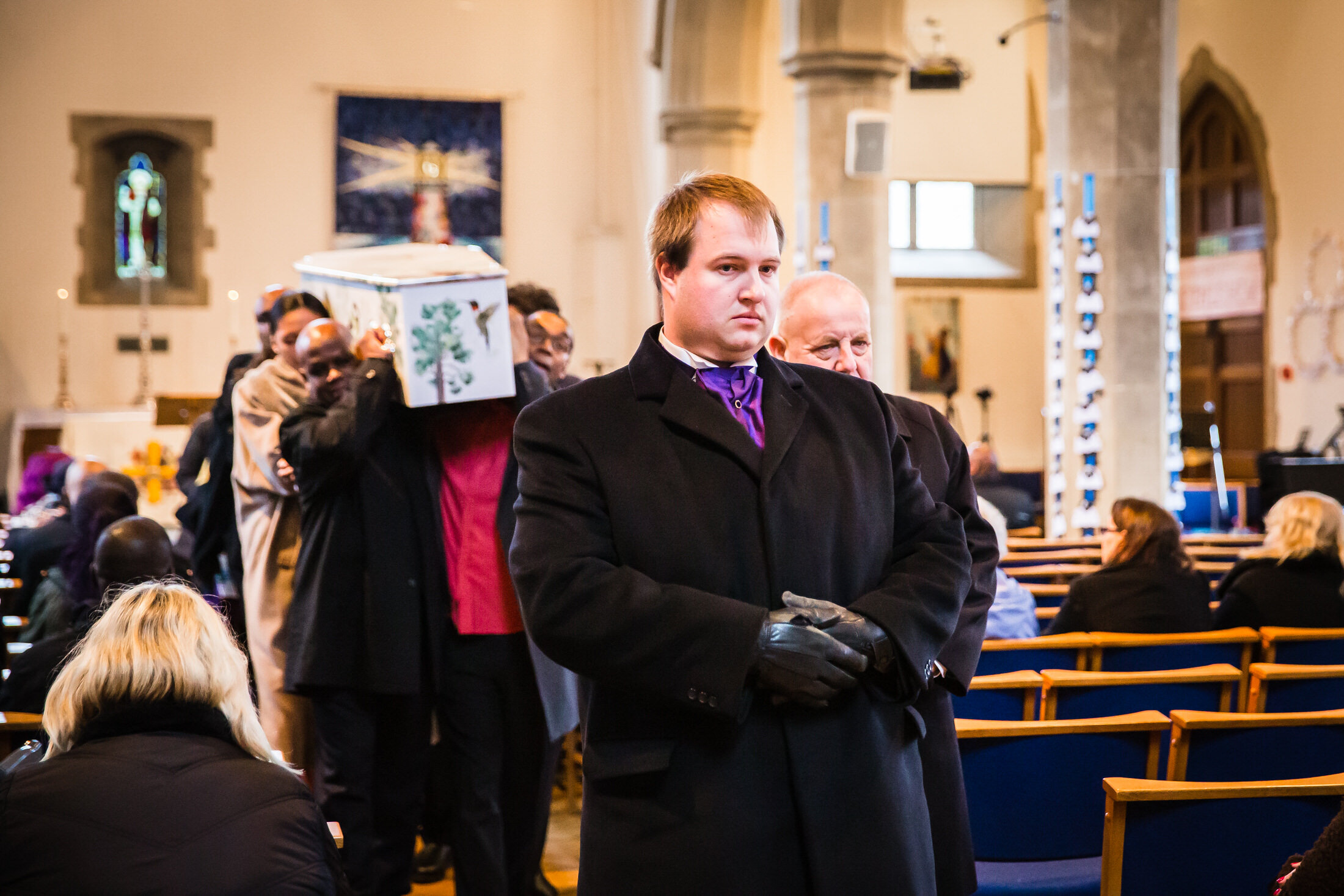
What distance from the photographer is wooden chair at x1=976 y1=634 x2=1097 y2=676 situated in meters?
3.66

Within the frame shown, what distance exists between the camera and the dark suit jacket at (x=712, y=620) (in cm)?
152

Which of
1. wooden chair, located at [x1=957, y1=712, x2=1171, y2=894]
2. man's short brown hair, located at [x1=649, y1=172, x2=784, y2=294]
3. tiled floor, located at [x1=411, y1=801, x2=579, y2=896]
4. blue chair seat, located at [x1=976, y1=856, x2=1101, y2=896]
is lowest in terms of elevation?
tiled floor, located at [x1=411, y1=801, x2=579, y2=896]

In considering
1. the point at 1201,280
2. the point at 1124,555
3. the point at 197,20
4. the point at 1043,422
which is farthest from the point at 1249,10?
the point at 1124,555

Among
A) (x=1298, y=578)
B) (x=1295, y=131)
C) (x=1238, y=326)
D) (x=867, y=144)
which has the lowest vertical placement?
(x=1298, y=578)

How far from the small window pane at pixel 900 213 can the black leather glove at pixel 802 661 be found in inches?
578

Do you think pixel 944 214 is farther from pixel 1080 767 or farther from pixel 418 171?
pixel 1080 767

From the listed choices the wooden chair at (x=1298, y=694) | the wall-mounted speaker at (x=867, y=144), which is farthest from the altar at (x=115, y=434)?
the wooden chair at (x=1298, y=694)

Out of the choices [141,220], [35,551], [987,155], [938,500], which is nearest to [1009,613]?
[938,500]

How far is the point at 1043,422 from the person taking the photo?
1580 centimetres

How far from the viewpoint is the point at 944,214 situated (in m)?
15.9

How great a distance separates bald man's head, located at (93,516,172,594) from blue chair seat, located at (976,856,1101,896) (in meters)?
2.01

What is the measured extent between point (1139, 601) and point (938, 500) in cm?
218

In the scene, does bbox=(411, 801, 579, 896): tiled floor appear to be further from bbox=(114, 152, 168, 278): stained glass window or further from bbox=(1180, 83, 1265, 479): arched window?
bbox=(114, 152, 168, 278): stained glass window

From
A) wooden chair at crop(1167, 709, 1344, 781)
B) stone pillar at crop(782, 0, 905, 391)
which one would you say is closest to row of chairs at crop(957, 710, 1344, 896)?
wooden chair at crop(1167, 709, 1344, 781)
